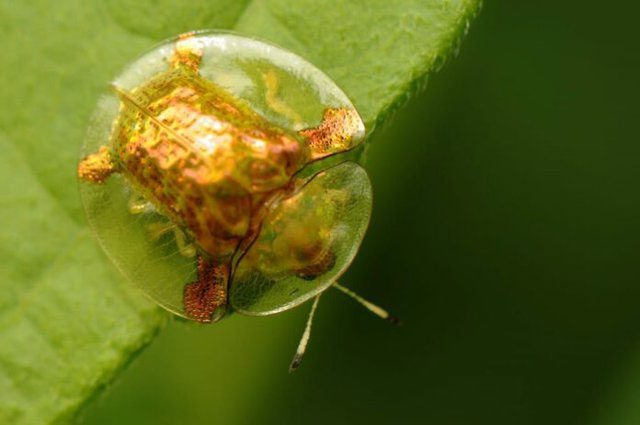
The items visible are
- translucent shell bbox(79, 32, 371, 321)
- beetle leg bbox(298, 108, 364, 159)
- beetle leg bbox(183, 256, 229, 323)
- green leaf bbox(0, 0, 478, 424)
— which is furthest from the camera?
beetle leg bbox(183, 256, 229, 323)

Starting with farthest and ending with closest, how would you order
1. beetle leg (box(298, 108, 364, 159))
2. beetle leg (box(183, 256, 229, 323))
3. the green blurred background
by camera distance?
the green blurred background < beetle leg (box(183, 256, 229, 323)) < beetle leg (box(298, 108, 364, 159))

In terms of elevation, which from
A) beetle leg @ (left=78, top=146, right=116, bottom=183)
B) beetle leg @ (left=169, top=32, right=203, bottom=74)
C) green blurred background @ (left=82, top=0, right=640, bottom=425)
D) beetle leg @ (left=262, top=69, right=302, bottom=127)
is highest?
beetle leg @ (left=169, top=32, right=203, bottom=74)

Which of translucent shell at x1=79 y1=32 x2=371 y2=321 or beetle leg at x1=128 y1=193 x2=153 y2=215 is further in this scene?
beetle leg at x1=128 y1=193 x2=153 y2=215

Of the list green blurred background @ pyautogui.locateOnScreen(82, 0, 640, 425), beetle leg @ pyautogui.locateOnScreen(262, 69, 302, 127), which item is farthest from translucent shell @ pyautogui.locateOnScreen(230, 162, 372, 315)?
green blurred background @ pyautogui.locateOnScreen(82, 0, 640, 425)

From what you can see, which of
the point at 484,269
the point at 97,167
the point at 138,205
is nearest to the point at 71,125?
the point at 97,167

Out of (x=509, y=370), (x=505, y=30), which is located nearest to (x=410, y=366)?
(x=509, y=370)

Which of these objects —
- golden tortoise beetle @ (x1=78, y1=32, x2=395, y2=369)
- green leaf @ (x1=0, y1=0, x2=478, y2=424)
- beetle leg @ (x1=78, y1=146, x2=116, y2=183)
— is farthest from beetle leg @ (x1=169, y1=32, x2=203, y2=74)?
beetle leg @ (x1=78, y1=146, x2=116, y2=183)

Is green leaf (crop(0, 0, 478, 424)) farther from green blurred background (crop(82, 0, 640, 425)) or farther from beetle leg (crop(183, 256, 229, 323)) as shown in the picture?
green blurred background (crop(82, 0, 640, 425))

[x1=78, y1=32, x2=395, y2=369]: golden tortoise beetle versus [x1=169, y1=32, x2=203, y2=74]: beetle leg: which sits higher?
[x1=169, y1=32, x2=203, y2=74]: beetle leg
